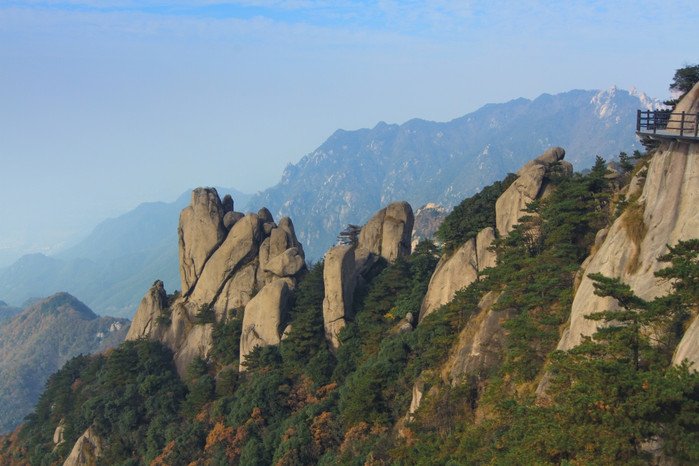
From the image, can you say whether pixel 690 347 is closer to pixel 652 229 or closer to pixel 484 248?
pixel 652 229

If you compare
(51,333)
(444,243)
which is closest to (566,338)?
(444,243)

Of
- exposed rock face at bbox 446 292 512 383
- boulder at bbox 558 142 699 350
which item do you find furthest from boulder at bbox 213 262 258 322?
boulder at bbox 558 142 699 350

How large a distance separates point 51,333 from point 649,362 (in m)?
160

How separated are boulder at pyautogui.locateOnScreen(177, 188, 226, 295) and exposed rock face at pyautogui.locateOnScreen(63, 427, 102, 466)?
1273cm

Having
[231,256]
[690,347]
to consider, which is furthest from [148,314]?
[690,347]

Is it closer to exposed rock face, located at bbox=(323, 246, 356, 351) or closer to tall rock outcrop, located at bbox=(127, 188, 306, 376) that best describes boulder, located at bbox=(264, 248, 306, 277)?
tall rock outcrop, located at bbox=(127, 188, 306, 376)

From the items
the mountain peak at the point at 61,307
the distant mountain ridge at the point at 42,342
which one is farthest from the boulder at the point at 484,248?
the mountain peak at the point at 61,307

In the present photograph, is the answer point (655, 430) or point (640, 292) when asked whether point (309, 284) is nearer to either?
point (640, 292)

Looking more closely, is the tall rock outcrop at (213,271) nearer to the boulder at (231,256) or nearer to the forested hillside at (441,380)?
the boulder at (231,256)

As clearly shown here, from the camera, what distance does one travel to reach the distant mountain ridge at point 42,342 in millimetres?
121175

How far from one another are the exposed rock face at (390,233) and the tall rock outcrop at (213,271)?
5547 mm

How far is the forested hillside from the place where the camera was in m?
12.9

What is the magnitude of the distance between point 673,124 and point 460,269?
16.3 m

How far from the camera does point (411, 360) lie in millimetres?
31516
